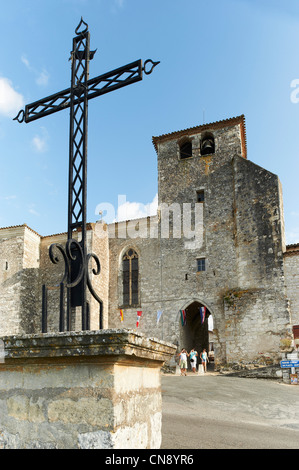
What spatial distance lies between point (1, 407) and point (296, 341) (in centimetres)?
1717

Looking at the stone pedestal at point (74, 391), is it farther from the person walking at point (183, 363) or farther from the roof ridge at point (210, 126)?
the roof ridge at point (210, 126)

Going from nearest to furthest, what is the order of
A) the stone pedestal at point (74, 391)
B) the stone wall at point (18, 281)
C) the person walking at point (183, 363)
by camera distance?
the stone pedestal at point (74, 391) < the person walking at point (183, 363) < the stone wall at point (18, 281)

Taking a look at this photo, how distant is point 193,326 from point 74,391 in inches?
845

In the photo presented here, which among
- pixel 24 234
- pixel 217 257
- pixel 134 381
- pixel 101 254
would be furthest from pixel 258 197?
pixel 134 381

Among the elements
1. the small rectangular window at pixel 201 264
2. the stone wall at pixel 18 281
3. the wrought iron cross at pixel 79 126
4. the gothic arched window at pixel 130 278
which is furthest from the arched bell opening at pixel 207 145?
the wrought iron cross at pixel 79 126

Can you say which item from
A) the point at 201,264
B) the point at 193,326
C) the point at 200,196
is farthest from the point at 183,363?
the point at 200,196

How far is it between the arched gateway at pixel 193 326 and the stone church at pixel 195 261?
0.20 ft

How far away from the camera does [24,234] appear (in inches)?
881

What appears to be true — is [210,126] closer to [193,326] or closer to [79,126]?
[193,326]

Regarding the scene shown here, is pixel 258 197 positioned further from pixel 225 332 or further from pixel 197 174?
pixel 225 332

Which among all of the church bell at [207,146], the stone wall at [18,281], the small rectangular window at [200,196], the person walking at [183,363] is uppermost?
the church bell at [207,146]

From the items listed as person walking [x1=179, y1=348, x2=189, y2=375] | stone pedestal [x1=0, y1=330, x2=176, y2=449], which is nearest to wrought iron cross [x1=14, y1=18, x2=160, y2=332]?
stone pedestal [x1=0, y1=330, x2=176, y2=449]

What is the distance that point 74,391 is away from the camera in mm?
2699

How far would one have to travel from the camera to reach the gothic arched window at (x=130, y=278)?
73.5 feet
